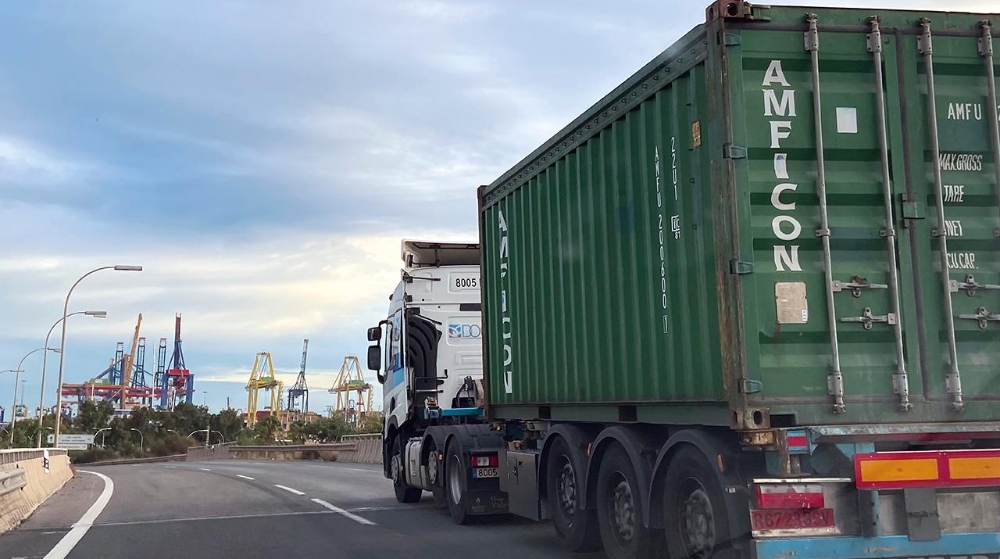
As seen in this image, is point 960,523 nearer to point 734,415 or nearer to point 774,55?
point 734,415

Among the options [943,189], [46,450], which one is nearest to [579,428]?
[943,189]

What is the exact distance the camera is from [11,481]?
47.4ft

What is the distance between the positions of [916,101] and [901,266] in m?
1.11

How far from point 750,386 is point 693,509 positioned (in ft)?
4.02

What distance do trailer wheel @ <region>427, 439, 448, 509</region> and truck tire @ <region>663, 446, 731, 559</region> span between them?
6.27 metres

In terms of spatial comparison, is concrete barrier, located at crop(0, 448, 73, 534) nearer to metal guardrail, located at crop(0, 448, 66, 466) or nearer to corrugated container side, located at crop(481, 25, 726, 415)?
metal guardrail, located at crop(0, 448, 66, 466)

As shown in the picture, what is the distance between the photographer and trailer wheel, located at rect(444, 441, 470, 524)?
1195cm

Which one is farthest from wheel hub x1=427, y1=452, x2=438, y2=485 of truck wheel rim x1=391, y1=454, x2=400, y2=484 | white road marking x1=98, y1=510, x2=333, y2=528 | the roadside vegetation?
the roadside vegetation

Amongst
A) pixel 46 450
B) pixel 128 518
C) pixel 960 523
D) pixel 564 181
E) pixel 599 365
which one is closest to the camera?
pixel 960 523

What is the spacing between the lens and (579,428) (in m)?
9.19

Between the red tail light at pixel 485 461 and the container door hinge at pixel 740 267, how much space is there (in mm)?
6465

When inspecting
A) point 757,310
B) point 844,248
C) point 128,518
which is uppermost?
point 844,248

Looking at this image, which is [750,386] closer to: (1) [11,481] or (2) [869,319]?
(2) [869,319]

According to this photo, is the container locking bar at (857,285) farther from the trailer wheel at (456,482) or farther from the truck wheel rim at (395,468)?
the truck wheel rim at (395,468)
